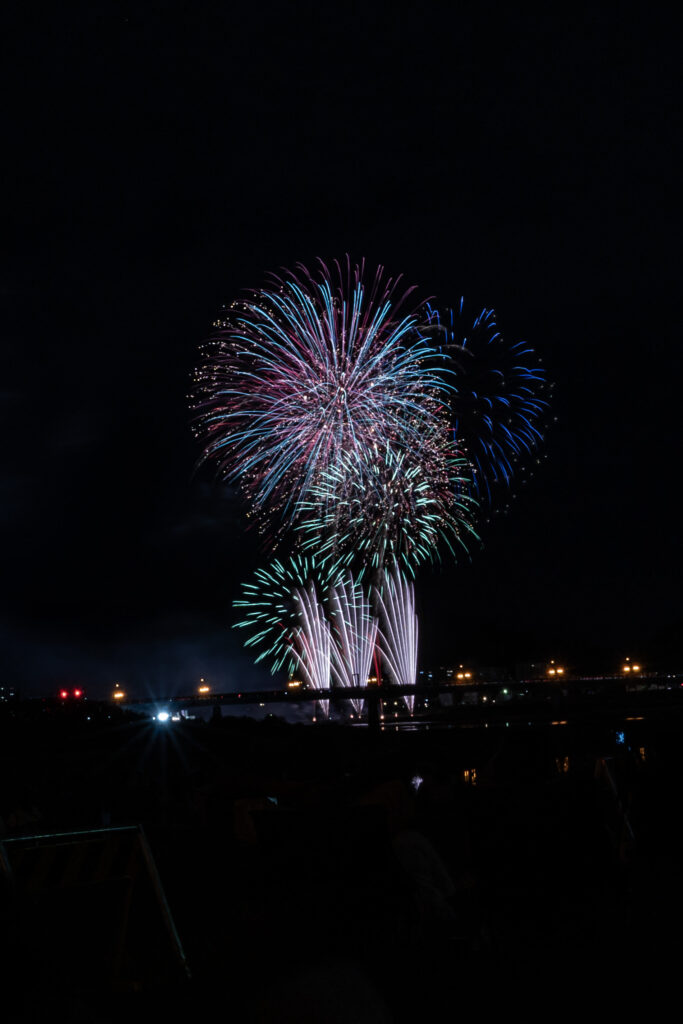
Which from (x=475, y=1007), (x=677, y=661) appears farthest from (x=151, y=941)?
(x=677, y=661)

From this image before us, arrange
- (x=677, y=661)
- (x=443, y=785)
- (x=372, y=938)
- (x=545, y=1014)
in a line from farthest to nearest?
(x=677, y=661) → (x=443, y=785) → (x=372, y=938) → (x=545, y=1014)

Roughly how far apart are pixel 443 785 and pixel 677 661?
105 metres

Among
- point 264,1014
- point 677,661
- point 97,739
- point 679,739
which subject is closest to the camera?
point 264,1014

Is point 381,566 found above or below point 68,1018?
above

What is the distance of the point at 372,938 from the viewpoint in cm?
646

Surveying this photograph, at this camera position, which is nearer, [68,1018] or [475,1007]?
[68,1018]

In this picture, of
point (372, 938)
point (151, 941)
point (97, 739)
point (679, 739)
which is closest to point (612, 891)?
point (372, 938)

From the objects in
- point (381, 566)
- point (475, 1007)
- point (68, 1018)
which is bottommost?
point (475, 1007)

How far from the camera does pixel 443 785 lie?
917 centimetres

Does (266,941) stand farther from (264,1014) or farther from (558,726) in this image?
(558,726)

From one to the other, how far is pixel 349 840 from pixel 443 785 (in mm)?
2586

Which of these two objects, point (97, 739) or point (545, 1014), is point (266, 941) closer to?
point (545, 1014)

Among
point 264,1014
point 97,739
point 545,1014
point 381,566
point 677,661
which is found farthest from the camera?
point 677,661

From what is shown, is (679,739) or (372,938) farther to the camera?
(679,739)
